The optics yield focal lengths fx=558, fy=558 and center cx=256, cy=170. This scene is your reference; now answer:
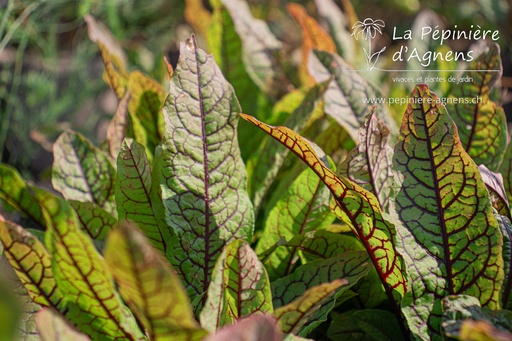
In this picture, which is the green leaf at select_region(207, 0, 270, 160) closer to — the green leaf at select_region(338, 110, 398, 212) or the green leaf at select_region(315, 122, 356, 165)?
the green leaf at select_region(315, 122, 356, 165)

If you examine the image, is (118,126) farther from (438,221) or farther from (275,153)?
(438,221)

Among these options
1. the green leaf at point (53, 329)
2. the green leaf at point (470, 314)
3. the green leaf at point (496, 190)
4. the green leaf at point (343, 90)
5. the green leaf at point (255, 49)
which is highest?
the green leaf at point (255, 49)

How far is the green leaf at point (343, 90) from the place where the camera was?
1.08 m

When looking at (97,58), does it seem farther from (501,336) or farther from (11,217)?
(501,336)

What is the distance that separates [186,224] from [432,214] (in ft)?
1.17

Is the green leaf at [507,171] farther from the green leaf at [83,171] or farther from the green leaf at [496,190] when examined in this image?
the green leaf at [83,171]

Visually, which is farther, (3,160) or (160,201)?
(3,160)

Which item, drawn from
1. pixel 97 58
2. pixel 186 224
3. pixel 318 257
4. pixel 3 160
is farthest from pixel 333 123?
pixel 97 58

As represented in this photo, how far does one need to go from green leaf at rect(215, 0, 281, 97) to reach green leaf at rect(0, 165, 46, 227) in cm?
60

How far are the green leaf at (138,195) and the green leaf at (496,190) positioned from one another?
19.1 inches

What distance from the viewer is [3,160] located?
212 cm

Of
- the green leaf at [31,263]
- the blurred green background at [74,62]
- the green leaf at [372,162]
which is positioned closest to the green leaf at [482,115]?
the green leaf at [372,162]

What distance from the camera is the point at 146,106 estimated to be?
117 cm

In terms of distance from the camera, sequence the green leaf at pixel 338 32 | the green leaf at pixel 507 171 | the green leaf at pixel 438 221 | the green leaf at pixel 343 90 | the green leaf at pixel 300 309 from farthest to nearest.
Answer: the green leaf at pixel 338 32, the green leaf at pixel 343 90, the green leaf at pixel 507 171, the green leaf at pixel 438 221, the green leaf at pixel 300 309
